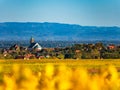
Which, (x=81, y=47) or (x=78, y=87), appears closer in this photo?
(x=78, y=87)

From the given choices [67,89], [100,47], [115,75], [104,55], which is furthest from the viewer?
[100,47]

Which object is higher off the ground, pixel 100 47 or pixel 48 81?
pixel 48 81

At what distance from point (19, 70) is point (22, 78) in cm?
12

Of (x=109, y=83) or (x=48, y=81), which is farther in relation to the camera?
(x=109, y=83)

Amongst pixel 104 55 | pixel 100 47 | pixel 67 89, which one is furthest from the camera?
pixel 100 47

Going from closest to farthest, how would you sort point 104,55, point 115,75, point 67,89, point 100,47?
point 67,89 → point 115,75 → point 104,55 → point 100,47

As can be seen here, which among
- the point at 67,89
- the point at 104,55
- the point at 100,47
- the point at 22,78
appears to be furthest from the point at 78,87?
the point at 100,47

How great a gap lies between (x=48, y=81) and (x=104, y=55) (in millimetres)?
83994

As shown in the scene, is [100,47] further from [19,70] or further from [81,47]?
[19,70]

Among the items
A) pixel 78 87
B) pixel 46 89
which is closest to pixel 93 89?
pixel 78 87

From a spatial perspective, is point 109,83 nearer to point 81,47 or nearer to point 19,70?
point 19,70

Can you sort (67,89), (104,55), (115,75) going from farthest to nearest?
(104,55) < (115,75) < (67,89)

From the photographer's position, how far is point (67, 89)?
8.57 feet

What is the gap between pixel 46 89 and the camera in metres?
2.65
